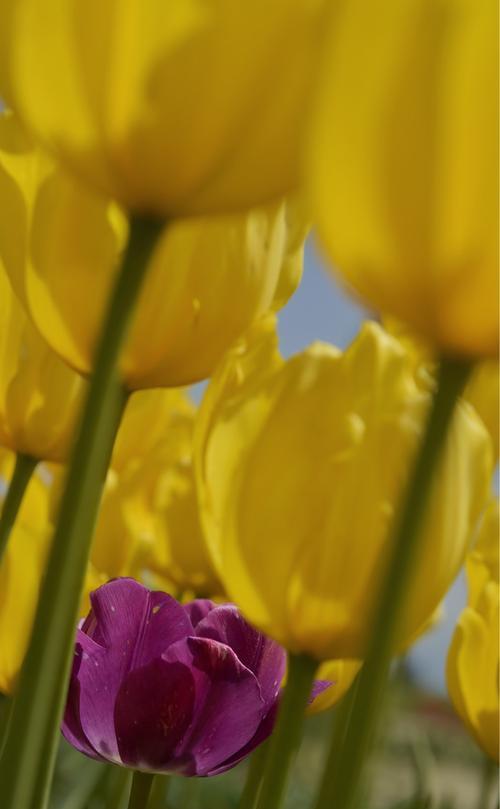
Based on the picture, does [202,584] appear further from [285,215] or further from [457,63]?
[457,63]

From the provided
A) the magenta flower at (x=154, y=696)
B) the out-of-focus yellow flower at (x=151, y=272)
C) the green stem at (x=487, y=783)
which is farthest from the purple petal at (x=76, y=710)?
the green stem at (x=487, y=783)

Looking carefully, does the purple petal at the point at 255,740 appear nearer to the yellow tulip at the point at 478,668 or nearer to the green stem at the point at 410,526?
the yellow tulip at the point at 478,668

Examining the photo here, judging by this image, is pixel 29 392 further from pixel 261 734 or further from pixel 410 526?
pixel 410 526

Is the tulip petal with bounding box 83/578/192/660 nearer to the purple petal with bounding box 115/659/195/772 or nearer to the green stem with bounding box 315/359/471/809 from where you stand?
the purple petal with bounding box 115/659/195/772

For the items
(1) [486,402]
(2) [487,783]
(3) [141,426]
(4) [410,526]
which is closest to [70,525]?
(4) [410,526]

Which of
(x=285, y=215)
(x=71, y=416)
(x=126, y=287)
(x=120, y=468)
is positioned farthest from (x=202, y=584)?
(x=126, y=287)

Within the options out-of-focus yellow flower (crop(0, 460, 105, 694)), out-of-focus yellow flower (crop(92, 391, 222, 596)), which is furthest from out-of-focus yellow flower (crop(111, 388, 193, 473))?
out-of-focus yellow flower (crop(0, 460, 105, 694))

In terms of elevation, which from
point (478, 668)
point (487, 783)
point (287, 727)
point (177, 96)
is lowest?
point (487, 783)
